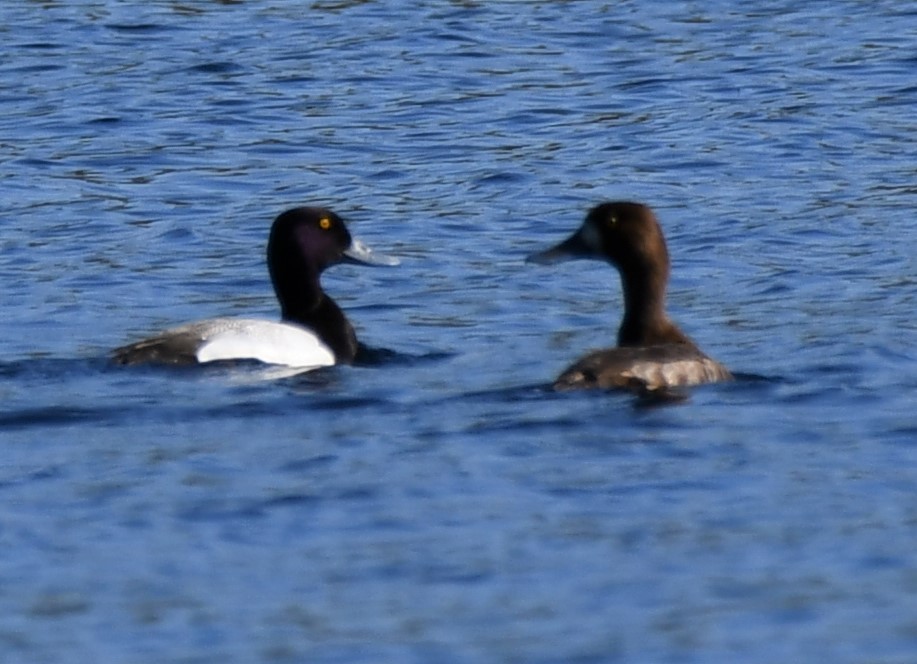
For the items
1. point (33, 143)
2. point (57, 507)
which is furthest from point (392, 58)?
point (57, 507)

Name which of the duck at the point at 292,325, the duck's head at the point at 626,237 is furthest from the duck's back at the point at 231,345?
the duck's head at the point at 626,237

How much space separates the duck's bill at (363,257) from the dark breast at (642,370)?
228cm

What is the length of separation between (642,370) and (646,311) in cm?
82

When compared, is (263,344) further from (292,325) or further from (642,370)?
(642,370)

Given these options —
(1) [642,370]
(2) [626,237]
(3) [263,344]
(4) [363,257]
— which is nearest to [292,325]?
(3) [263,344]

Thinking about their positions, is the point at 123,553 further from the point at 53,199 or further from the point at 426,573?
the point at 53,199

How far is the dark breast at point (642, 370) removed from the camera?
9.51 metres

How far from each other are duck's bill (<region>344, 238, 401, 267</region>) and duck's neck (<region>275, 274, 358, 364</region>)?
0.89 feet

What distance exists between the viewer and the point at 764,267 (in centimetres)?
1274

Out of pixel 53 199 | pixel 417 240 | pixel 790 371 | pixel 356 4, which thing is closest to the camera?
pixel 790 371

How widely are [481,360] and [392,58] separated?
8736 millimetres

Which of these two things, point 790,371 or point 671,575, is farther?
point 790,371

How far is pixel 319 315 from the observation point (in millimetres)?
11375

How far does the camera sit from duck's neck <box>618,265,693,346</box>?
406 inches
